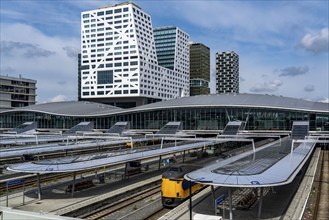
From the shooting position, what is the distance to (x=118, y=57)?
130 meters

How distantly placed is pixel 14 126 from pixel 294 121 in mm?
73415

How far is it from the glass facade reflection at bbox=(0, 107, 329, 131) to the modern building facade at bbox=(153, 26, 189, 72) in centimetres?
9202

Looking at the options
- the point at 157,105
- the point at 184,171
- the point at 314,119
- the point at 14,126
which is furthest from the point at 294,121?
the point at 14,126

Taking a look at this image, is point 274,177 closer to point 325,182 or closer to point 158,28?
point 325,182

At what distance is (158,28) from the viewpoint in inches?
7116

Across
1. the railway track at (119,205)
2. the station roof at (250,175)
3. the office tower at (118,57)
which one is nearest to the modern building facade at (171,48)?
the office tower at (118,57)

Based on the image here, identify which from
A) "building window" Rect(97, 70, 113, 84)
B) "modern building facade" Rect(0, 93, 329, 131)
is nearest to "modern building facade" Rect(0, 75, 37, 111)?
"building window" Rect(97, 70, 113, 84)

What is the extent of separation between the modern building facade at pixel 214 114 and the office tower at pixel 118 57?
1660 inches

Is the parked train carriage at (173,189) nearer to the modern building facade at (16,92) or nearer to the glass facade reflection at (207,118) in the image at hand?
the glass facade reflection at (207,118)

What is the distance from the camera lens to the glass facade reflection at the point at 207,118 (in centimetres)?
6141

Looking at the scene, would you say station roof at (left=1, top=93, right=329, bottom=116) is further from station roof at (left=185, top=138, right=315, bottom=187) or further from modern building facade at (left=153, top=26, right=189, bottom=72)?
modern building facade at (left=153, top=26, right=189, bottom=72)

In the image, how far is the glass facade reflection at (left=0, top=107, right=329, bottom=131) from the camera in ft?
201

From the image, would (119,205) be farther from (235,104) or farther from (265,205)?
(235,104)

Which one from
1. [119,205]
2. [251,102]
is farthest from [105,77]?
[119,205]
